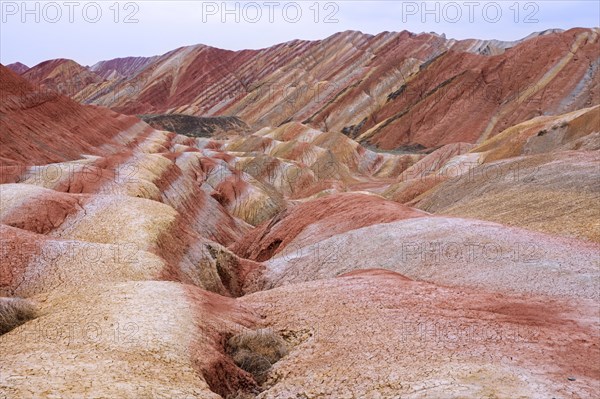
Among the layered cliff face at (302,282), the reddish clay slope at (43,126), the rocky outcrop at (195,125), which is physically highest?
the rocky outcrop at (195,125)

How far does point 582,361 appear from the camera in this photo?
48.4ft

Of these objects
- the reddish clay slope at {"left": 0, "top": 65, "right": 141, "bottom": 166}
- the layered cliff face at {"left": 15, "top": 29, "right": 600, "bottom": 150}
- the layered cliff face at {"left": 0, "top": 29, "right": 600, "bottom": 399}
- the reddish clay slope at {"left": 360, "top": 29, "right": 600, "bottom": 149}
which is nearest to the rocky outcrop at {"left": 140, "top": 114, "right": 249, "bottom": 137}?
the layered cliff face at {"left": 15, "top": 29, "right": 600, "bottom": 150}

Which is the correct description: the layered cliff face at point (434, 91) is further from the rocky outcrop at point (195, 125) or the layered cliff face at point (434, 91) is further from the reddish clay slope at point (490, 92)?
the rocky outcrop at point (195, 125)

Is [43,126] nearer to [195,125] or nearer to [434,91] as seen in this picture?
[195,125]

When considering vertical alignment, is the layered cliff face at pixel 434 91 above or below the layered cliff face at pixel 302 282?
above

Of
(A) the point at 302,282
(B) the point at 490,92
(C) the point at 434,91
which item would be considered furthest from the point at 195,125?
(A) the point at 302,282

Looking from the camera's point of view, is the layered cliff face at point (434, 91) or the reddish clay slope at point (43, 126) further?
the layered cliff face at point (434, 91)

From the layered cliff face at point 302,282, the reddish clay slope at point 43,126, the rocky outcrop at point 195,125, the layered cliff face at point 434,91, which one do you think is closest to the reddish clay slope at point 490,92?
the layered cliff face at point 434,91

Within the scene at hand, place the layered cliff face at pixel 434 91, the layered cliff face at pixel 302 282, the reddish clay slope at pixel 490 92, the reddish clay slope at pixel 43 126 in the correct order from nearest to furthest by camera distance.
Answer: the layered cliff face at pixel 302 282, the reddish clay slope at pixel 43 126, the reddish clay slope at pixel 490 92, the layered cliff face at pixel 434 91

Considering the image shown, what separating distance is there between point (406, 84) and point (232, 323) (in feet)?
467

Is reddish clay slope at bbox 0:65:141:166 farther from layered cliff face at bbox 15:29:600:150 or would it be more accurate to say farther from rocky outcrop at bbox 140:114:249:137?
layered cliff face at bbox 15:29:600:150

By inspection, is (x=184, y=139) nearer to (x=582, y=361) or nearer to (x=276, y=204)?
(x=276, y=204)

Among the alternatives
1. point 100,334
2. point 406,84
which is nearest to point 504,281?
point 100,334

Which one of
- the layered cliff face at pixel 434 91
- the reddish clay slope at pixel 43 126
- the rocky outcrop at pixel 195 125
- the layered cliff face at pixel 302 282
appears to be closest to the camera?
the layered cliff face at pixel 302 282
